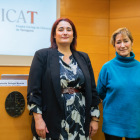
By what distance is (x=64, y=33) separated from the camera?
55.5 inches

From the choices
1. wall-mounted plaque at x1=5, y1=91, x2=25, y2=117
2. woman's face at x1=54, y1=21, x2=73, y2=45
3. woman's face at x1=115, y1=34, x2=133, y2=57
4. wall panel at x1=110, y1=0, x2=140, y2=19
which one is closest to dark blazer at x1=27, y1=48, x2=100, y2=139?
woman's face at x1=54, y1=21, x2=73, y2=45

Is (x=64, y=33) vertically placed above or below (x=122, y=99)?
above

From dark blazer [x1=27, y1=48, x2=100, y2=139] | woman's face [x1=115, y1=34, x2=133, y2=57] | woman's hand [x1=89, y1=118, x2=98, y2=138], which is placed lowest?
woman's hand [x1=89, y1=118, x2=98, y2=138]

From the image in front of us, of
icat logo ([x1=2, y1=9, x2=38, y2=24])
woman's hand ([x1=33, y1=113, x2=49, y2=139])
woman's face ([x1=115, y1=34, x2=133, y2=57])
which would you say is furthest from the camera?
icat logo ([x1=2, y1=9, x2=38, y2=24])

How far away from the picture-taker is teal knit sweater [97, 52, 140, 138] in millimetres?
1363

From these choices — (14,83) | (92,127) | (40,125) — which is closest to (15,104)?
(14,83)

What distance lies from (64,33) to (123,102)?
679 mm

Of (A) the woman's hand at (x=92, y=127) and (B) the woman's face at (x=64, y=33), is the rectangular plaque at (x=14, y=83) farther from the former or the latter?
(A) the woman's hand at (x=92, y=127)

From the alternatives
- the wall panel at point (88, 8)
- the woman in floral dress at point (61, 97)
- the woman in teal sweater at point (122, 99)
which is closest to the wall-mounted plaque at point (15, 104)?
the woman in floral dress at point (61, 97)

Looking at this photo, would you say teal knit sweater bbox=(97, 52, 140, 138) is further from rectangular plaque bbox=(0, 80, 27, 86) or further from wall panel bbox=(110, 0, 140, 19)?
wall panel bbox=(110, 0, 140, 19)

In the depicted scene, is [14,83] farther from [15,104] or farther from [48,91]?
[48,91]

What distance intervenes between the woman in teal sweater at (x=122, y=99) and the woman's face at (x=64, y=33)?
39cm

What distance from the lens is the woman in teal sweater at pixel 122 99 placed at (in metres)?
1.36

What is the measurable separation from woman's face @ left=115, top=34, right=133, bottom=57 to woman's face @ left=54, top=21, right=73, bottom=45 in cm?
39
